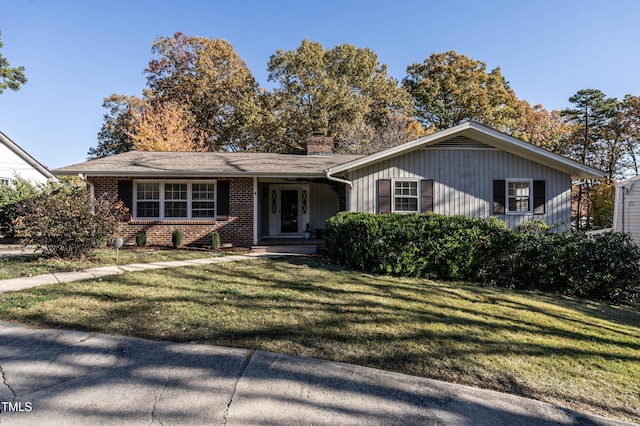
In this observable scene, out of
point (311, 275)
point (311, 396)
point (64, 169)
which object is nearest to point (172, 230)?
point (64, 169)

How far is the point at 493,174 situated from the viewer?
11.2 m

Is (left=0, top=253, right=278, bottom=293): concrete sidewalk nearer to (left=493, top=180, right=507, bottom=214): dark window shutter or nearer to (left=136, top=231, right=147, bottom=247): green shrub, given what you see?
(left=136, top=231, right=147, bottom=247): green shrub

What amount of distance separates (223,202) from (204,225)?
1.01m

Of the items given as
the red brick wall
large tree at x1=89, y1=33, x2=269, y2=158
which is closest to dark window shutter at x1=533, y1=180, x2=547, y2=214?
the red brick wall

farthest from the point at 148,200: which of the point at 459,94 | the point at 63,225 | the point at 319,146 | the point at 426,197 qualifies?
the point at 459,94

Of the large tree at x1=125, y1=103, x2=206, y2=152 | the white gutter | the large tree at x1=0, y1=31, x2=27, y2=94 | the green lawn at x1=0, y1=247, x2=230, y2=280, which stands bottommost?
the green lawn at x1=0, y1=247, x2=230, y2=280

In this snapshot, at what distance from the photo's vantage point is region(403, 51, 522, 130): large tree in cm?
2883

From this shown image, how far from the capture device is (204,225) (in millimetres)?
11539

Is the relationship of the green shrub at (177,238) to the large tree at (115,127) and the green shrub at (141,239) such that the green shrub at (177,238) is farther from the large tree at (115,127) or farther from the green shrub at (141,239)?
the large tree at (115,127)

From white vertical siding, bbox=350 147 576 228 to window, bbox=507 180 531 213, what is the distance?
0.72ft

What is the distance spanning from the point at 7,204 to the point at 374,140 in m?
21.6

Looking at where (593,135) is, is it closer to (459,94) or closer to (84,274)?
(459,94)

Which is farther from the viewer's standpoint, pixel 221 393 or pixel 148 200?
pixel 148 200

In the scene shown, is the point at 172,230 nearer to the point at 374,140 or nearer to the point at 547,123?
the point at 374,140
